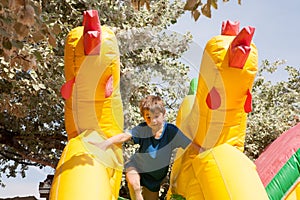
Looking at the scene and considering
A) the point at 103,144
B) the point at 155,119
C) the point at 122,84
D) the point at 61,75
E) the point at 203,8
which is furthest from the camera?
the point at 61,75

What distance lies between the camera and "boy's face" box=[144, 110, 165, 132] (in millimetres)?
3049

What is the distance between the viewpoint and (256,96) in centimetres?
803

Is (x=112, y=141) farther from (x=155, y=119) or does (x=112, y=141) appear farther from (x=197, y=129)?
(x=197, y=129)

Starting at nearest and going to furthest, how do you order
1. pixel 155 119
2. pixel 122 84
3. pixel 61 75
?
pixel 155 119
pixel 122 84
pixel 61 75

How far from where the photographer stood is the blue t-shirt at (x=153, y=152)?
3.08 metres

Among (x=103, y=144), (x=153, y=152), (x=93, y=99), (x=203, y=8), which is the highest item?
(x=203, y=8)

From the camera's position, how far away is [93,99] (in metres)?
2.99

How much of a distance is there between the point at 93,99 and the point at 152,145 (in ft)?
1.54

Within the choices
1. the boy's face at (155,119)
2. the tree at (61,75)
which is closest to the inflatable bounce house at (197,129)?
the boy's face at (155,119)

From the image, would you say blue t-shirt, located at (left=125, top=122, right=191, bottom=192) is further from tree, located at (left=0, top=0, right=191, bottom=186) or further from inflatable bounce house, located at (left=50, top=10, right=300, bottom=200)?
tree, located at (left=0, top=0, right=191, bottom=186)

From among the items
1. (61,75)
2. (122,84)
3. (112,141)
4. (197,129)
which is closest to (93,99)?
(112,141)

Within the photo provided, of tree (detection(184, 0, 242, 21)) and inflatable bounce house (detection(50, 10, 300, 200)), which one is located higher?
tree (detection(184, 0, 242, 21))

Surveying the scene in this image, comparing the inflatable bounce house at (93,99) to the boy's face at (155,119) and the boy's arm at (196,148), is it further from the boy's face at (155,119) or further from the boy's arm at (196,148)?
the boy's arm at (196,148)

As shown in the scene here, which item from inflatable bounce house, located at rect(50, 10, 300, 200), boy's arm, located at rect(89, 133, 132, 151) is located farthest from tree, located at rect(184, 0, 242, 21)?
boy's arm, located at rect(89, 133, 132, 151)
